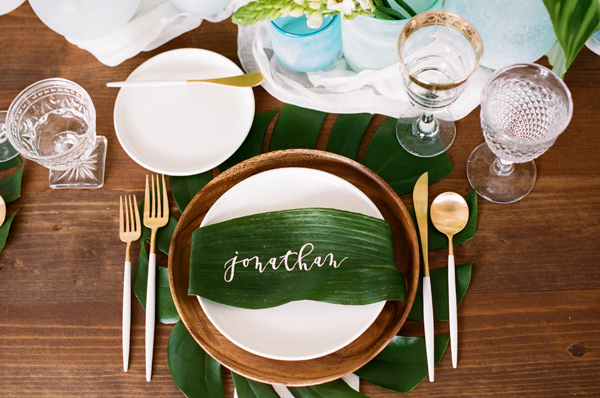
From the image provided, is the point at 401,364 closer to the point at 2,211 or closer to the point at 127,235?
the point at 127,235

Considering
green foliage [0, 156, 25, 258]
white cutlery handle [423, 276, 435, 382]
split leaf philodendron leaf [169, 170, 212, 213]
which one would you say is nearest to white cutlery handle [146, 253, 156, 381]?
split leaf philodendron leaf [169, 170, 212, 213]

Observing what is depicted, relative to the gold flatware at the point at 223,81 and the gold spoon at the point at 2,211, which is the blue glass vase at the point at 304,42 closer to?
Result: the gold flatware at the point at 223,81

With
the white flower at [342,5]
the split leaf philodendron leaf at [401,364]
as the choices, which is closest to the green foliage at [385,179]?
the split leaf philodendron leaf at [401,364]

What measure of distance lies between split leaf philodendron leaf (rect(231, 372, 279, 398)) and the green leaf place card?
0.10 metres

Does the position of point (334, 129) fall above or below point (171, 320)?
above

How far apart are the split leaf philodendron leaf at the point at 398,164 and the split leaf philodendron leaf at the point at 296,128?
8 cm

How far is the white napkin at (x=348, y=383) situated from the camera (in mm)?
618

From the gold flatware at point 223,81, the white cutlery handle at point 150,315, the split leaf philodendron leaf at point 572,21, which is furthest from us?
the gold flatware at point 223,81

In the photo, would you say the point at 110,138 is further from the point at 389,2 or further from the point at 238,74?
the point at 389,2

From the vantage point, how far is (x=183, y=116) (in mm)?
755

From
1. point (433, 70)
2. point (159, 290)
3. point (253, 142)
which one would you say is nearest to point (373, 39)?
point (433, 70)

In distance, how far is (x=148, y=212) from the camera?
693 mm

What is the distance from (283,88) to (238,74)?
0.07 metres

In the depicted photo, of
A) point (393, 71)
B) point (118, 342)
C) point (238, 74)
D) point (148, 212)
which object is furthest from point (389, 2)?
point (118, 342)
